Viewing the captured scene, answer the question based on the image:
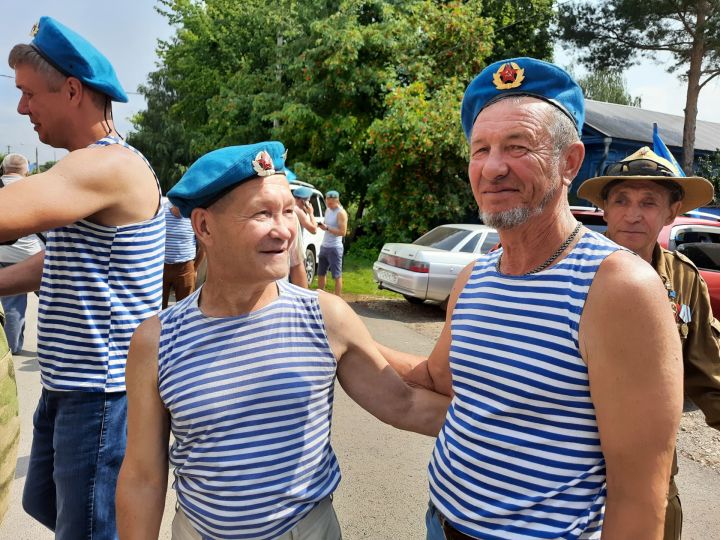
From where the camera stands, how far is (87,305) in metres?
1.84

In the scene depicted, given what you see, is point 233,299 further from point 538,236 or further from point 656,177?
point 656,177

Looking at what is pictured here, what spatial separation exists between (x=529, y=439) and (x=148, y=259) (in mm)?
1384

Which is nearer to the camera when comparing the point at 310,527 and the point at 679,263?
the point at 310,527

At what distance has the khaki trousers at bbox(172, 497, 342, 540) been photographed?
1.57 m

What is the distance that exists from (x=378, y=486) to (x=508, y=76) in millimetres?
2992

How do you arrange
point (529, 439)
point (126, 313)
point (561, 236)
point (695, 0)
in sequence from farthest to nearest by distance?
point (695, 0) < point (126, 313) < point (561, 236) < point (529, 439)

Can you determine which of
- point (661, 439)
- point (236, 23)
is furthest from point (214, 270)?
point (236, 23)

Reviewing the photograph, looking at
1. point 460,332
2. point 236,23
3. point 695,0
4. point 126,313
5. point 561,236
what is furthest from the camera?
point 236,23

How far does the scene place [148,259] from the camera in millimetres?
1958

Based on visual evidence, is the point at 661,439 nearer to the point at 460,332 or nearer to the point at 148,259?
the point at 460,332

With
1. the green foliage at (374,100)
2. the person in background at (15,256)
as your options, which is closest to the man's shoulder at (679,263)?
the person in background at (15,256)

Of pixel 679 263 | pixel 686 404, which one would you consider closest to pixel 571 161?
pixel 679 263

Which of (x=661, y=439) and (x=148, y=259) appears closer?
(x=661, y=439)

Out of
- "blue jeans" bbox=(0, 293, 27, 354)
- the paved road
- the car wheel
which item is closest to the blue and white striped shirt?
"blue jeans" bbox=(0, 293, 27, 354)
